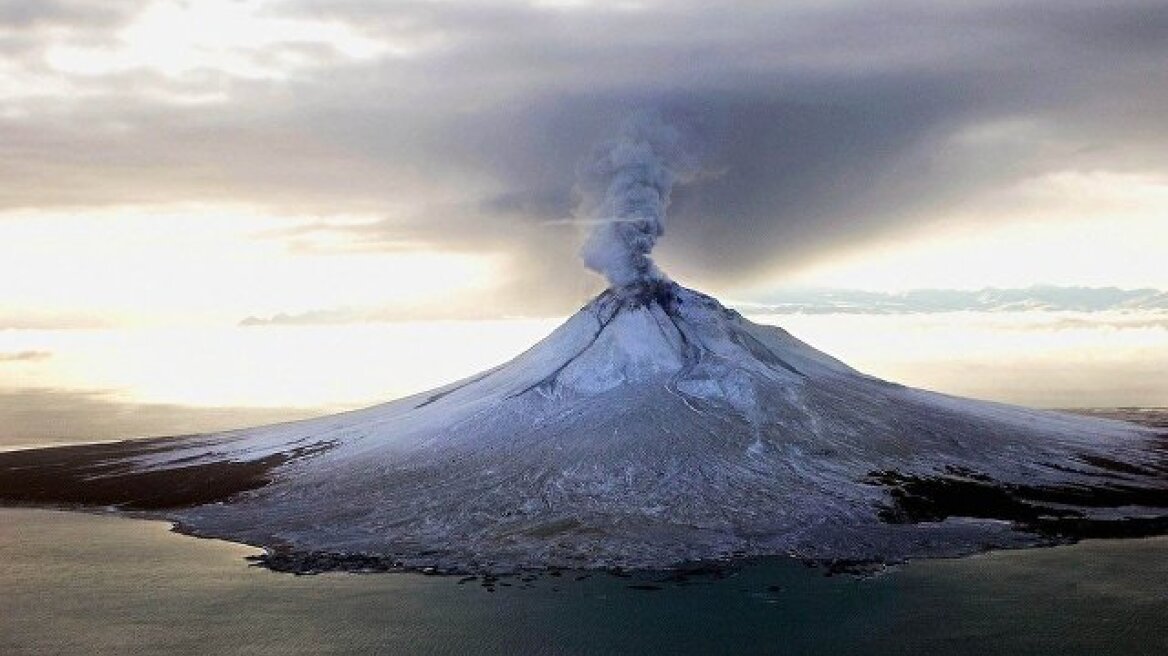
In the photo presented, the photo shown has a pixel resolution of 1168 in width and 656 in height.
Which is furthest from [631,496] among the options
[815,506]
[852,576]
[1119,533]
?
[1119,533]

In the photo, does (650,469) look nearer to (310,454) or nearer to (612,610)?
(612,610)

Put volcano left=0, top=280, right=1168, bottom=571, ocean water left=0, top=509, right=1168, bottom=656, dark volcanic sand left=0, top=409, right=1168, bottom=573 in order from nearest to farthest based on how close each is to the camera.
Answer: ocean water left=0, top=509, right=1168, bottom=656 < volcano left=0, top=280, right=1168, bottom=571 < dark volcanic sand left=0, top=409, right=1168, bottom=573

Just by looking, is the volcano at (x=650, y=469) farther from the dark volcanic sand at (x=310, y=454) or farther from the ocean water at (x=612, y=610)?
the ocean water at (x=612, y=610)

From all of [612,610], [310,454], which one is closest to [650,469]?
[612,610]

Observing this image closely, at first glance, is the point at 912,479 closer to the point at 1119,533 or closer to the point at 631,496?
the point at 1119,533

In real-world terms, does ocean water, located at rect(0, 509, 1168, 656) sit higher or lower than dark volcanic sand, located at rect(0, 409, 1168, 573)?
lower

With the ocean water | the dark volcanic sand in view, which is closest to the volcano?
the dark volcanic sand

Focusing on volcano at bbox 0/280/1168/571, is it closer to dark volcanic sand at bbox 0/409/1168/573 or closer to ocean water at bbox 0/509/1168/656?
dark volcanic sand at bbox 0/409/1168/573
